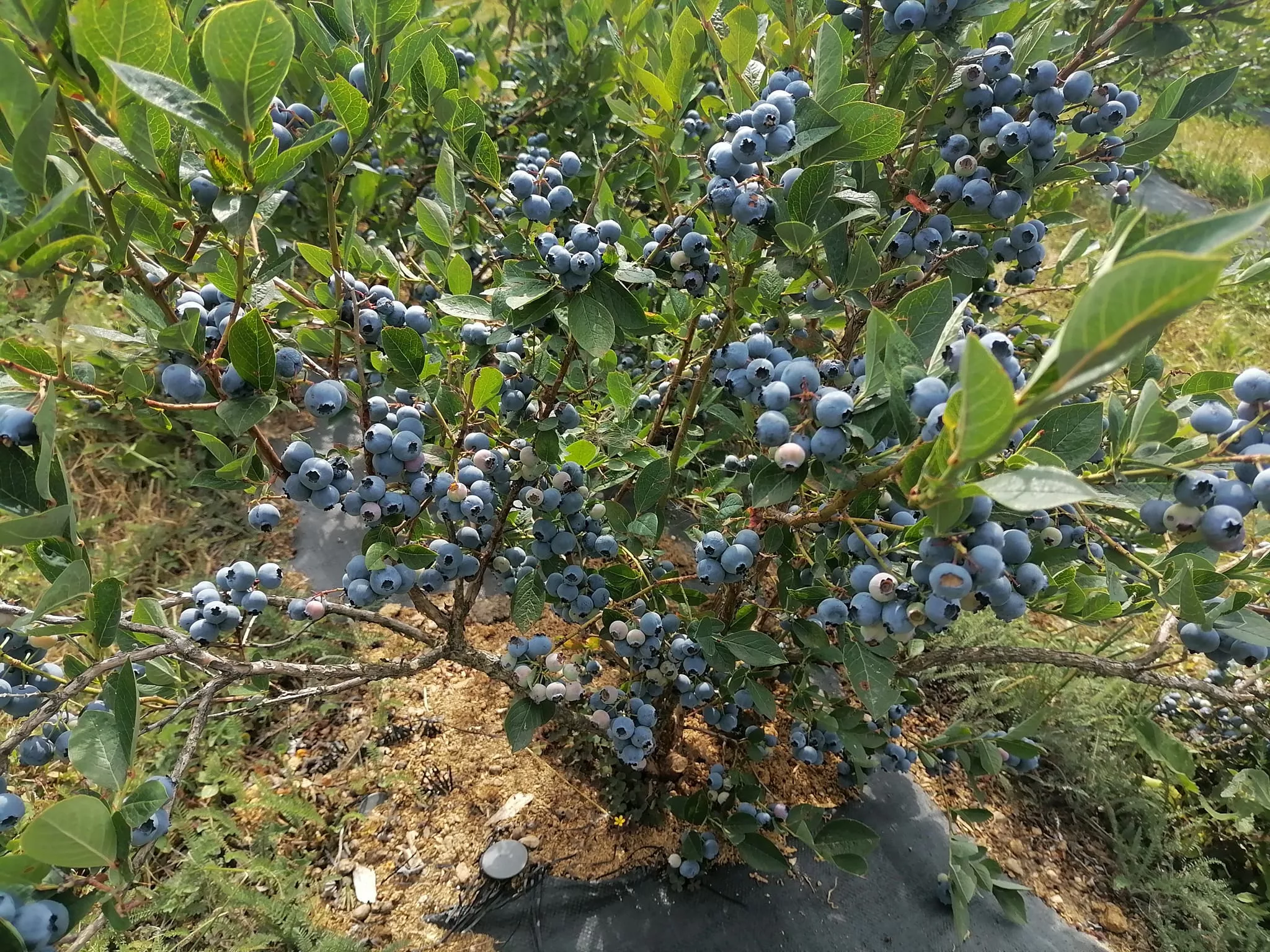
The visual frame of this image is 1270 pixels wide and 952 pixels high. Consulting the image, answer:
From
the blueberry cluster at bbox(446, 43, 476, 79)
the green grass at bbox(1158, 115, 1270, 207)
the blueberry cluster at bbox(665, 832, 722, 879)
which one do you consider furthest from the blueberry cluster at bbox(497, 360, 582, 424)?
the green grass at bbox(1158, 115, 1270, 207)

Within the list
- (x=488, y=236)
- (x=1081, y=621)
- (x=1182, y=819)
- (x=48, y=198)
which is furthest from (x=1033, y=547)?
(x=1182, y=819)

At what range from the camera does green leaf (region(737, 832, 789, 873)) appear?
5.72 ft

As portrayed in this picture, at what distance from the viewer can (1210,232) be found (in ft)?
1.59

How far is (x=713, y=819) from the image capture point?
76.3 inches

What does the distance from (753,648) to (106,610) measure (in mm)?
1126

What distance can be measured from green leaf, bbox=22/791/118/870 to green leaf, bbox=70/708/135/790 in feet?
0.29

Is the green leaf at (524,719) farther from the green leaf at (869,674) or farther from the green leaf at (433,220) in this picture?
the green leaf at (433,220)

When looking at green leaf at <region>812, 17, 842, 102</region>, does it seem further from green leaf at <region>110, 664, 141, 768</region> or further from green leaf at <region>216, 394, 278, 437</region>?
green leaf at <region>110, 664, 141, 768</region>

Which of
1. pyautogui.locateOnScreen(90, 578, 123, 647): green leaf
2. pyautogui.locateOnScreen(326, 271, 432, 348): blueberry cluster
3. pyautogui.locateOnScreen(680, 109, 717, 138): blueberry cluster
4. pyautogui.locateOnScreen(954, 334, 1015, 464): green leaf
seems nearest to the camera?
pyautogui.locateOnScreen(954, 334, 1015, 464): green leaf

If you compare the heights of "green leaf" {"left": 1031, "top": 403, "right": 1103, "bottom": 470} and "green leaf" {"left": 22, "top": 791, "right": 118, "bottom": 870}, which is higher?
"green leaf" {"left": 1031, "top": 403, "right": 1103, "bottom": 470}

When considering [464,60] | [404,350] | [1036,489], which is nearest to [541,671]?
[404,350]

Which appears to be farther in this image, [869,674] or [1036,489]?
[869,674]

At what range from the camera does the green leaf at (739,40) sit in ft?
3.98

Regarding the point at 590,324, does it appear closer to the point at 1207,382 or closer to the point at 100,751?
the point at 100,751
